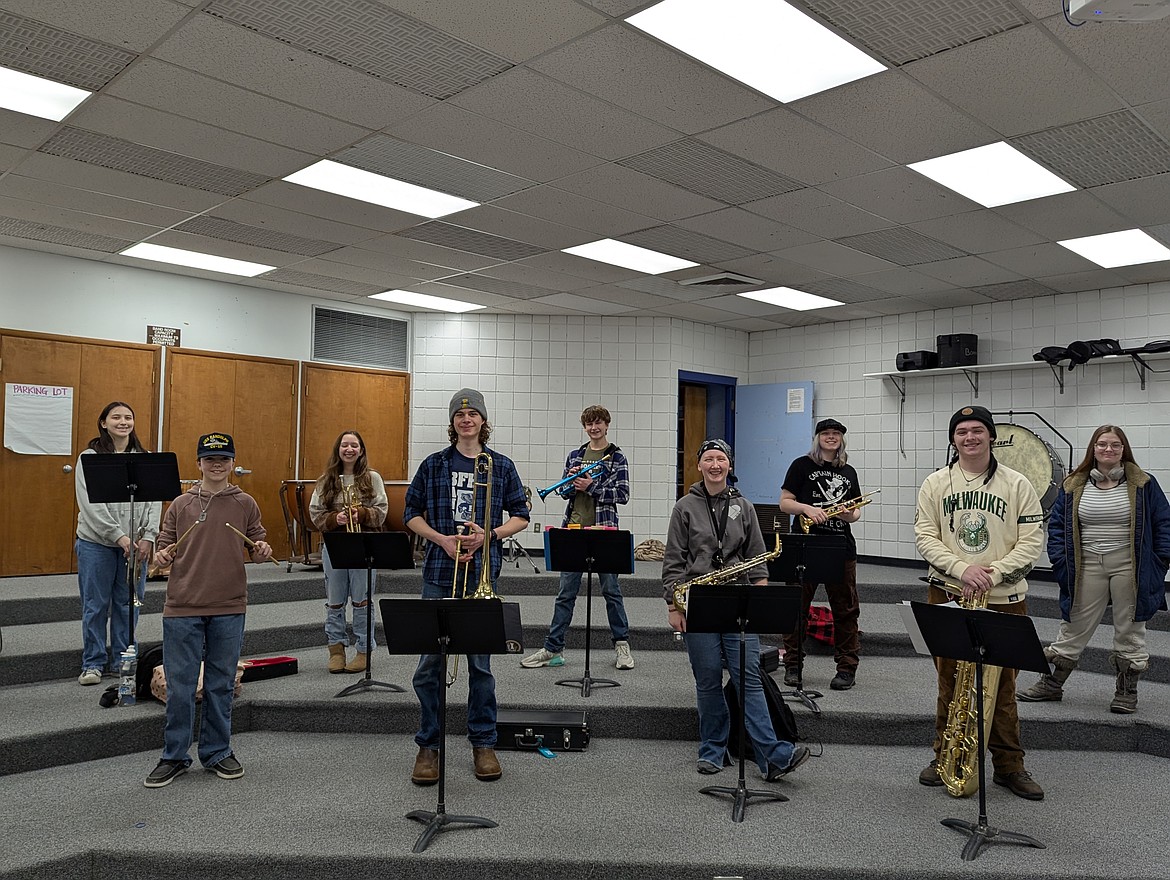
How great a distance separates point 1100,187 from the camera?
4.89 meters

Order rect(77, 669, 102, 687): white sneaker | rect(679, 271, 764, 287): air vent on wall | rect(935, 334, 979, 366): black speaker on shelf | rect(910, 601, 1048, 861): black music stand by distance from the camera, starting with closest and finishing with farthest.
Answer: rect(910, 601, 1048, 861): black music stand
rect(77, 669, 102, 687): white sneaker
rect(679, 271, 764, 287): air vent on wall
rect(935, 334, 979, 366): black speaker on shelf

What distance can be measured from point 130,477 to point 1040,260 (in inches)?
252

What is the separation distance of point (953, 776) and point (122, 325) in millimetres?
7126

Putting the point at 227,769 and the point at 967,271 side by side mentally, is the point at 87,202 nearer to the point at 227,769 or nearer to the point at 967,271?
the point at 227,769

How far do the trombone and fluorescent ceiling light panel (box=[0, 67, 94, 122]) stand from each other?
2574mm

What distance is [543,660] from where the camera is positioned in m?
5.31

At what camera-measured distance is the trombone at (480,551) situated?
3557 mm

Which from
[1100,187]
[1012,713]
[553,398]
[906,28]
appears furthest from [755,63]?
Result: [553,398]

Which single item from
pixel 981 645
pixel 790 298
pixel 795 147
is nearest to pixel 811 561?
pixel 981 645

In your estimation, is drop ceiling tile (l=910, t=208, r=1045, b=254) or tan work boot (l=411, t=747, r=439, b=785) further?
drop ceiling tile (l=910, t=208, r=1045, b=254)

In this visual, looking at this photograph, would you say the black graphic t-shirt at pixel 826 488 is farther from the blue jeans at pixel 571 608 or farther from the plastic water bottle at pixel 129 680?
the plastic water bottle at pixel 129 680

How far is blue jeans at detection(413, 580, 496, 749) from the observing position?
3.56 m

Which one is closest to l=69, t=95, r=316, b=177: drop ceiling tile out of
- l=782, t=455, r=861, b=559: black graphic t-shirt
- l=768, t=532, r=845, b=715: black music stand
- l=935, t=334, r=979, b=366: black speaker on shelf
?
l=782, t=455, r=861, b=559: black graphic t-shirt

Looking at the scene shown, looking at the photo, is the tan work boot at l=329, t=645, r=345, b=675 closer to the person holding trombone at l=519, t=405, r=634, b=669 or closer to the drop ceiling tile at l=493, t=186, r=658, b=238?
the person holding trombone at l=519, t=405, r=634, b=669
